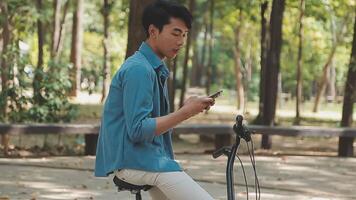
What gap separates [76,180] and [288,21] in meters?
25.9

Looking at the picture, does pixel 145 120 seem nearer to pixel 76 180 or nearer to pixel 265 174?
pixel 76 180

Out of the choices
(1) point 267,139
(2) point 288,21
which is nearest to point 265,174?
(1) point 267,139

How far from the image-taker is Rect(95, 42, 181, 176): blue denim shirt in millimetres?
2701

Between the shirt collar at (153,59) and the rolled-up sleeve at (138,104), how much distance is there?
0.42 feet

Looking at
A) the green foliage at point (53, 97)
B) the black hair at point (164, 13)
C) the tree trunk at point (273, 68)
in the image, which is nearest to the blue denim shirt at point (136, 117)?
the black hair at point (164, 13)

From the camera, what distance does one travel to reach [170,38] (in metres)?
2.88

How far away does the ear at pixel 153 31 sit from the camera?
2.89 metres

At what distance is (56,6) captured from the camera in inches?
912

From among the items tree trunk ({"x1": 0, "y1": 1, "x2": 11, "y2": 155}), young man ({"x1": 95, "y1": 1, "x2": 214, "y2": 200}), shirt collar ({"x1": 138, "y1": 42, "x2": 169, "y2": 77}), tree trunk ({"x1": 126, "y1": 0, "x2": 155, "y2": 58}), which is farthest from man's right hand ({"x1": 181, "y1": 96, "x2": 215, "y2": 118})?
tree trunk ({"x1": 0, "y1": 1, "x2": 11, "y2": 155})

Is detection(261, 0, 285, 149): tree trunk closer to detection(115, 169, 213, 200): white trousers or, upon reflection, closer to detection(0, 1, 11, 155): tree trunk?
detection(0, 1, 11, 155): tree trunk

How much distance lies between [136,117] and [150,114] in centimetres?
9

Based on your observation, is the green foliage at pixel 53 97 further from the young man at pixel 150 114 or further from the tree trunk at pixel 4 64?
the young man at pixel 150 114

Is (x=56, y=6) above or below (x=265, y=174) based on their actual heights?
above

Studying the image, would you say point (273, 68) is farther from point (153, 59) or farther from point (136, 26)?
point (153, 59)
